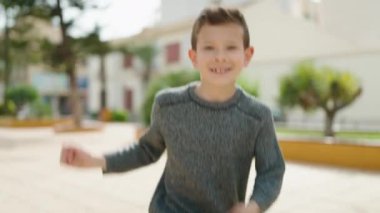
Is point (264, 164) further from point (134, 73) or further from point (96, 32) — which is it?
point (134, 73)

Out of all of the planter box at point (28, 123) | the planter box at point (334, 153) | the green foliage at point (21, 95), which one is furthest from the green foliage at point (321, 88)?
the green foliage at point (21, 95)

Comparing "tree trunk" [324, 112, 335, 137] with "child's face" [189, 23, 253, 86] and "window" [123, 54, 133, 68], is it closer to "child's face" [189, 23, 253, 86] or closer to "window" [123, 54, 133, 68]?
"child's face" [189, 23, 253, 86]

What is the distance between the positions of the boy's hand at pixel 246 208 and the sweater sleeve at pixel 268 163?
54mm

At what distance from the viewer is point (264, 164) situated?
1.67 metres

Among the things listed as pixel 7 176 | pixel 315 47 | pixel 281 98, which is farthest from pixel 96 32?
pixel 7 176

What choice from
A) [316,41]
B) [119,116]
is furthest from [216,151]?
[119,116]

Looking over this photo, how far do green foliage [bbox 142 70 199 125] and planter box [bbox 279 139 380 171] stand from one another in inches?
107

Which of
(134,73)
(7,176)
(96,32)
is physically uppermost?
(96,32)

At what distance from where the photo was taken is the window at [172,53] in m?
27.3

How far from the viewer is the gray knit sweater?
168 centimetres

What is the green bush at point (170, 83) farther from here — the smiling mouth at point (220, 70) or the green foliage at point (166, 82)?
the smiling mouth at point (220, 70)

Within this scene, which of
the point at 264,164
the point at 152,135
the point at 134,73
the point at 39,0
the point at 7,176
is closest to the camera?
the point at 264,164

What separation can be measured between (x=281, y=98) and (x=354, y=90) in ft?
4.26

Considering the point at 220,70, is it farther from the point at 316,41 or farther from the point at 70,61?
the point at 316,41
